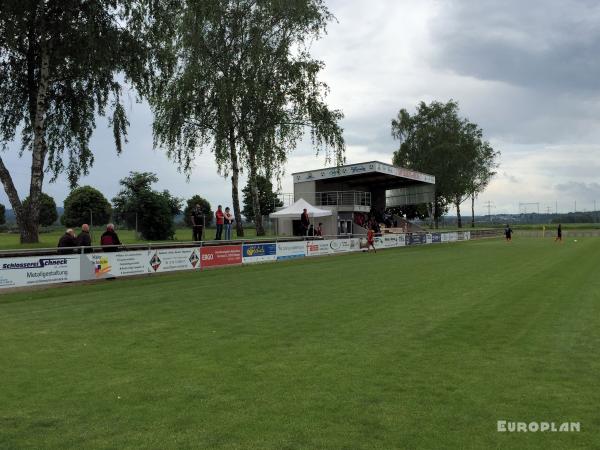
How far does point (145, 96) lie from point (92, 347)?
15.9 metres

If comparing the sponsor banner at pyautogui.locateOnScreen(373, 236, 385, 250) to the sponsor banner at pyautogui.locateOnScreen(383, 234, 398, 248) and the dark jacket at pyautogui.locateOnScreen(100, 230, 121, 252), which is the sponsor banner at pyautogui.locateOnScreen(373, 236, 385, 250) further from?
the dark jacket at pyautogui.locateOnScreen(100, 230, 121, 252)

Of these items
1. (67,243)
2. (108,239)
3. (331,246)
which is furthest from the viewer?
(331,246)

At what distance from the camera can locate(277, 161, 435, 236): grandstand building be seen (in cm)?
4253

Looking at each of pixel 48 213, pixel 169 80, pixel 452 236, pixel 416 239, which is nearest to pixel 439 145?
pixel 452 236

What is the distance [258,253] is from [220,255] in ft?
9.47

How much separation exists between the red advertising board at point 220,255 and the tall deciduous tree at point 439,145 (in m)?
51.6

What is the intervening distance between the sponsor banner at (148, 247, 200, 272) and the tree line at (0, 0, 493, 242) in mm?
4911

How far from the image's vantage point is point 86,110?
66.5ft

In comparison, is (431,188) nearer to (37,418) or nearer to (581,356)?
(581,356)

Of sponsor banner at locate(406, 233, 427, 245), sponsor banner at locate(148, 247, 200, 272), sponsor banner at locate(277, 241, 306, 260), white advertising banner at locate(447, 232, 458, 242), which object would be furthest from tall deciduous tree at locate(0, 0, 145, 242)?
white advertising banner at locate(447, 232, 458, 242)

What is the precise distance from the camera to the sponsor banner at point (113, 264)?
16094 mm

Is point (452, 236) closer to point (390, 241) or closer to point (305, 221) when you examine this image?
point (390, 241)

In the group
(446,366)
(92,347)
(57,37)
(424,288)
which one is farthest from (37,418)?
(57,37)

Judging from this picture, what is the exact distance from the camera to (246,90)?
28203mm
